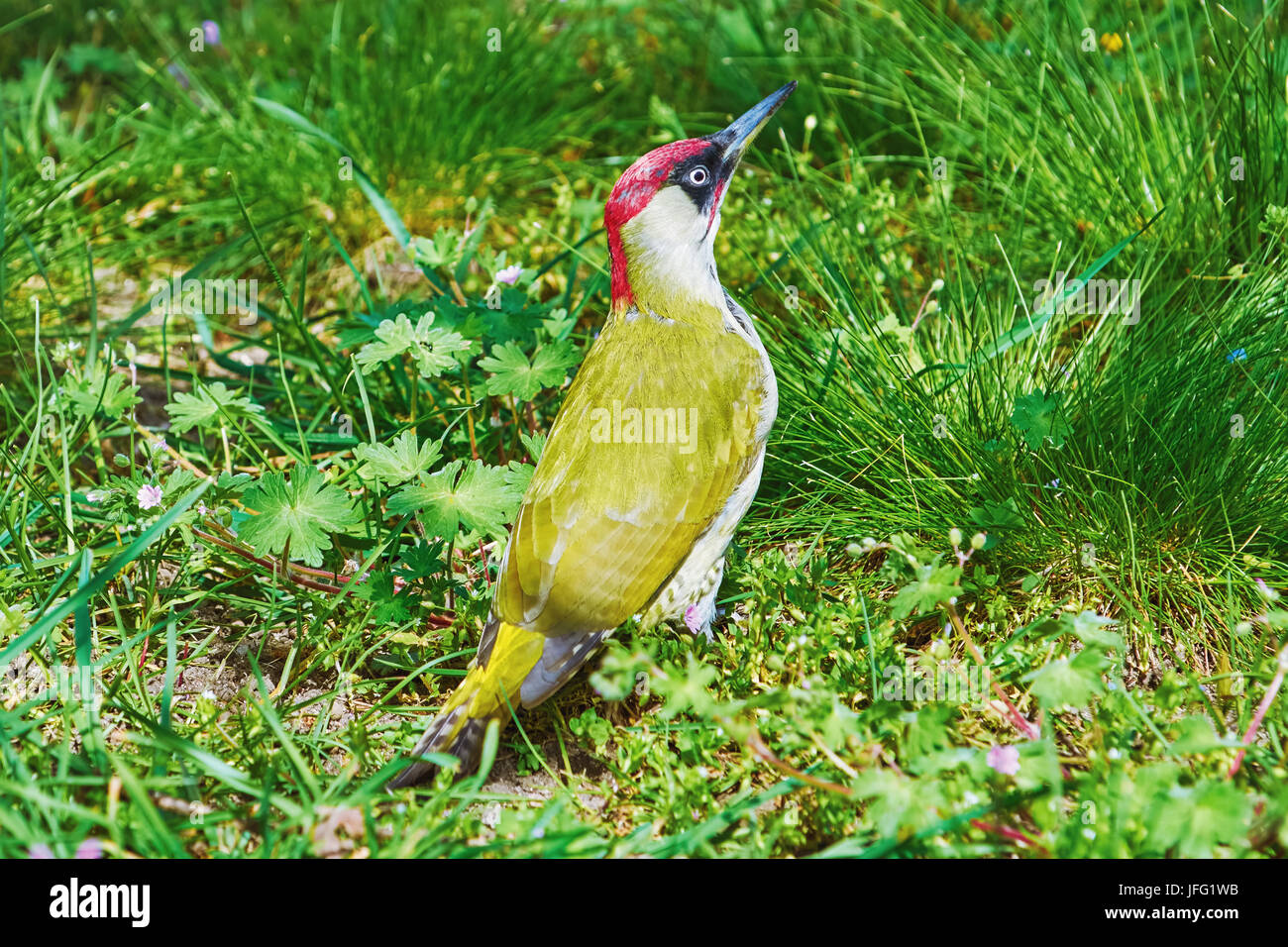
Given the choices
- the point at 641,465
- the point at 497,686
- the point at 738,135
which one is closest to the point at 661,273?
the point at 738,135

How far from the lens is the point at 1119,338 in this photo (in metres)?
3.61

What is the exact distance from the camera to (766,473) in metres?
3.78

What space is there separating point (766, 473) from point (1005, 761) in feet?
5.13

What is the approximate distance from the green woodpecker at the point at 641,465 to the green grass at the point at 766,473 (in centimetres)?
15

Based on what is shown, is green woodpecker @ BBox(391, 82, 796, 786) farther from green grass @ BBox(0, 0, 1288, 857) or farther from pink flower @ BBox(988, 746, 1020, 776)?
pink flower @ BBox(988, 746, 1020, 776)

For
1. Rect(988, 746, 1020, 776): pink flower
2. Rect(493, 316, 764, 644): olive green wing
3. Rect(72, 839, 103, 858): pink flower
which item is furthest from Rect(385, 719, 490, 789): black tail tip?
Rect(988, 746, 1020, 776): pink flower

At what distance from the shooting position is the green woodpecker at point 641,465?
2.85 m

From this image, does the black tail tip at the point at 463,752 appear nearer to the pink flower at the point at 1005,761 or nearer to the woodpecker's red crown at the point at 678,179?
the pink flower at the point at 1005,761

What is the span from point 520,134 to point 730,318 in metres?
2.29

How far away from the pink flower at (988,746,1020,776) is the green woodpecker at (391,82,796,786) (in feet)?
3.11

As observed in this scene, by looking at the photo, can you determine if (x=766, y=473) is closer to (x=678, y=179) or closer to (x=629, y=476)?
(x=629, y=476)

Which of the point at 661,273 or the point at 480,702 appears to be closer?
the point at 480,702

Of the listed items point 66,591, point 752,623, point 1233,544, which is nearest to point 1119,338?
point 1233,544

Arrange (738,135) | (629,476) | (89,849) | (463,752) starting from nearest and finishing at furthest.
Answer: (89,849) < (463,752) < (629,476) < (738,135)
